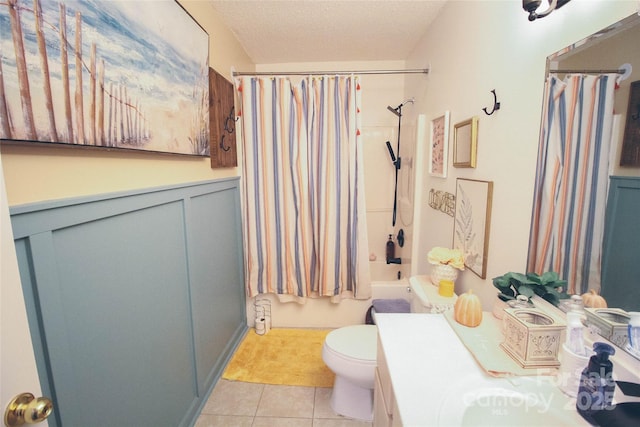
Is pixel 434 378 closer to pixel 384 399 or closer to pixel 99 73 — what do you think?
pixel 384 399

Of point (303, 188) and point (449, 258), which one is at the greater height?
point (303, 188)

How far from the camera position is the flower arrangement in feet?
5.08

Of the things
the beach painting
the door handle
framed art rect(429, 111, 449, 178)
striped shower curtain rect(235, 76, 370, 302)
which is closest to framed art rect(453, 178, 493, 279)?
framed art rect(429, 111, 449, 178)

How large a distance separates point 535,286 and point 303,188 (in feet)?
5.16

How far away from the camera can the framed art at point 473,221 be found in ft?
4.46

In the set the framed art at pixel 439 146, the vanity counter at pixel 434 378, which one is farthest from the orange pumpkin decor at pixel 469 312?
the framed art at pixel 439 146

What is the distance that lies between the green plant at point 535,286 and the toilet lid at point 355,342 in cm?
74

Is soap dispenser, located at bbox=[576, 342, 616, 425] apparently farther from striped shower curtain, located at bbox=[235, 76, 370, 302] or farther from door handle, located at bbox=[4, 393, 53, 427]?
striped shower curtain, located at bbox=[235, 76, 370, 302]

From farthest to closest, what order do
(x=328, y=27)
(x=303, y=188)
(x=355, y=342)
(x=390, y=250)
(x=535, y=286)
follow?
(x=390, y=250)
(x=303, y=188)
(x=328, y=27)
(x=355, y=342)
(x=535, y=286)

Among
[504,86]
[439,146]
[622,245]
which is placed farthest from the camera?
[439,146]

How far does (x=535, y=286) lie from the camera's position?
1.00 meters

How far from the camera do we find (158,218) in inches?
50.1

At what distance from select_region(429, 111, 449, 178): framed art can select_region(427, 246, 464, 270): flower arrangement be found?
52 cm

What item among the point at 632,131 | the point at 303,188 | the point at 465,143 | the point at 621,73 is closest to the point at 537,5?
the point at 621,73
